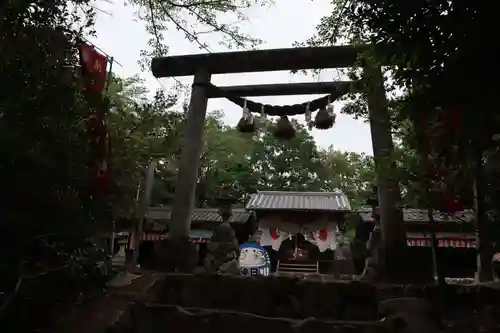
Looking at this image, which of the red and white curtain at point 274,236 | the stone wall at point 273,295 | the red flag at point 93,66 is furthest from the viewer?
the red and white curtain at point 274,236

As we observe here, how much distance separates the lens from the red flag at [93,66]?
4.60 meters

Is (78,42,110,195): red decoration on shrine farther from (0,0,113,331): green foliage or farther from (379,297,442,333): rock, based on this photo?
(379,297,442,333): rock

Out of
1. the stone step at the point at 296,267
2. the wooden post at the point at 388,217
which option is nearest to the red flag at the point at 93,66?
the wooden post at the point at 388,217

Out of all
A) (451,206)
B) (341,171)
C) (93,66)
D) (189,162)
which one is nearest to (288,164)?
(341,171)

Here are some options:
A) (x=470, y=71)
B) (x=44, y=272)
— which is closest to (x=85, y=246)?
(x=44, y=272)

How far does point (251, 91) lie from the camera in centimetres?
747

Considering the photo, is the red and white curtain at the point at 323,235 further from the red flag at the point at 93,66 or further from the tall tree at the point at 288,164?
the red flag at the point at 93,66

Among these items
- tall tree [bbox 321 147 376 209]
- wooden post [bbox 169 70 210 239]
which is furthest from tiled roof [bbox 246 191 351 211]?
wooden post [bbox 169 70 210 239]

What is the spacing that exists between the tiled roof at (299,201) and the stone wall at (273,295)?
11.1m

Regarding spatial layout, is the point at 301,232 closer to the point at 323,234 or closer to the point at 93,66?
the point at 323,234

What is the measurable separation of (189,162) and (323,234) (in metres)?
10.7

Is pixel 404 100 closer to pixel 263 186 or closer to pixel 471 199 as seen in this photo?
pixel 471 199

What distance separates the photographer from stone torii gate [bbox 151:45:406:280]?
5555mm

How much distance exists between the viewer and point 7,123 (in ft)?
11.1
